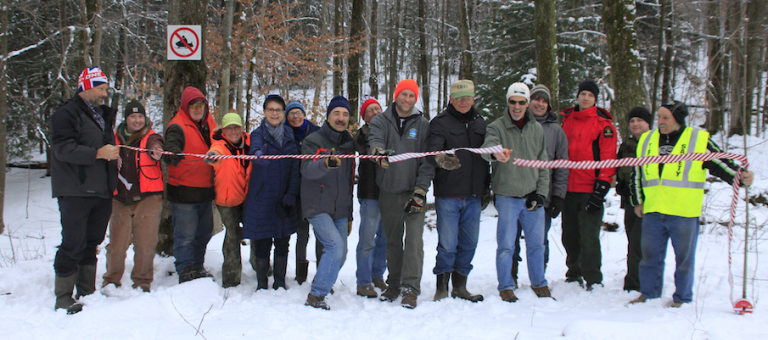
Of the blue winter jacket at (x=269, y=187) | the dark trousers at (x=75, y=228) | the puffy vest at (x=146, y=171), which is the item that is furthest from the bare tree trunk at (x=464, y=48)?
the dark trousers at (x=75, y=228)

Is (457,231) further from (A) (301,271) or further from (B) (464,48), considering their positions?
(B) (464,48)

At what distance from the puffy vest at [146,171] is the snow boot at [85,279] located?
852mm

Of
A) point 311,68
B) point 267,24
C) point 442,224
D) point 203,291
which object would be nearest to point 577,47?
point 311,68

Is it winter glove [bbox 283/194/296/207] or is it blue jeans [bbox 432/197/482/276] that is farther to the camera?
winter glove [bbox 283/194/296/207]

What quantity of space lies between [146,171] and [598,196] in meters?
4.77

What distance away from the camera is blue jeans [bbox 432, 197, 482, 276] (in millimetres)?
4305

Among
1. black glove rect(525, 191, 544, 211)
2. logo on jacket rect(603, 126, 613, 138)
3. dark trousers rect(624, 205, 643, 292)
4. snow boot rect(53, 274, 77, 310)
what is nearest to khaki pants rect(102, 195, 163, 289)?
snow boot rect(53, 274, 77, 310)

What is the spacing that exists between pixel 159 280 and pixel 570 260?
4.76 m

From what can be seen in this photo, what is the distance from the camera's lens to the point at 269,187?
4.46m

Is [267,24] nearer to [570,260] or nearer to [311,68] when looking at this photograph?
[311,68]

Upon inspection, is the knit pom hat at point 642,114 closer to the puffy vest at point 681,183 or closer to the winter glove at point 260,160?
the puffy vest at point 681,183

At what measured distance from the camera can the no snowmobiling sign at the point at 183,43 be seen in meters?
5.43

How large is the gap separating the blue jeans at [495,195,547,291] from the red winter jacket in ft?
2.39

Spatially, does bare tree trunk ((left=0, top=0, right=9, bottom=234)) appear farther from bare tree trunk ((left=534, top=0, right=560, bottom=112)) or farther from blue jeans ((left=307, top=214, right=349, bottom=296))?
bare tree trunk ((left=534, top=0, right=560, bottom=112))
